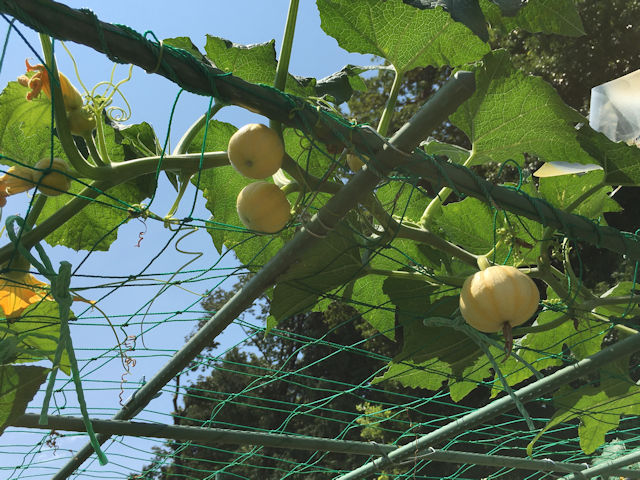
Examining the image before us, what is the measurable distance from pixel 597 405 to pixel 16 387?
1.14 metres

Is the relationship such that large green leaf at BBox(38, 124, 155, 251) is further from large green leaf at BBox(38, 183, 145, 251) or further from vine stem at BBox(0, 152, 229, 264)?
vine stem at BBox(0, 152, 229, 264)

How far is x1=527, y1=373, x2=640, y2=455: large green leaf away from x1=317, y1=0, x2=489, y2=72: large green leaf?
0.70m

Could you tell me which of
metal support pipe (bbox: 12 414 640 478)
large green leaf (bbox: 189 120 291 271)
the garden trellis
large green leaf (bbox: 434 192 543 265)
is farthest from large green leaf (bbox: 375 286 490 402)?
metal support pipe (bbox: 12 414 640 478)

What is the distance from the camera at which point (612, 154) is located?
3.08 ft

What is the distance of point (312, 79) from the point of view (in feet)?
3.45

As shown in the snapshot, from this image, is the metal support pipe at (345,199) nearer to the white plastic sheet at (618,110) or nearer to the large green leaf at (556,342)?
the large green leaf at (556,342)

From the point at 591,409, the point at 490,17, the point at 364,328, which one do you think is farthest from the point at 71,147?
the point at 364,328

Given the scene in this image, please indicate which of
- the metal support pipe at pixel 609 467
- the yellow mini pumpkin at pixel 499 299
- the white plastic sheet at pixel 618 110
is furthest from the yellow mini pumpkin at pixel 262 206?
the metal support pipe at pixel 609 467

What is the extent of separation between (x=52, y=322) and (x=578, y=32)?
0.90 m

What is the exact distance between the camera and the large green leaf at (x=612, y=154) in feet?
3.05

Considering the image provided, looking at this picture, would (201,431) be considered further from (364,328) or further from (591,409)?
(364,328)

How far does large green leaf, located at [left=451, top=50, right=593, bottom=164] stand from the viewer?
0.90 m

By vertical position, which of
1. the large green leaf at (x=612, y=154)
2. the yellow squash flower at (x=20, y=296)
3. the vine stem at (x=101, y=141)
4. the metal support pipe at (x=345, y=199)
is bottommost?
the metal support pipe at (x=345, y=199)

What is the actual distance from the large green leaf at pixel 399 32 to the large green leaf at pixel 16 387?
66 centimetres
